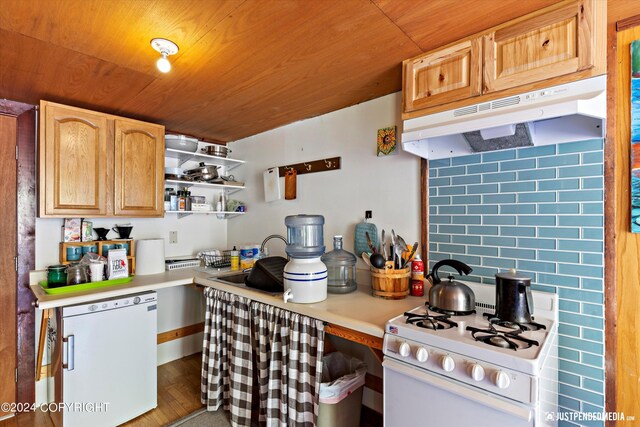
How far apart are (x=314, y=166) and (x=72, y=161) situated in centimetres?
165

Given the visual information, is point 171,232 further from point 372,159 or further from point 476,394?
point 476,394

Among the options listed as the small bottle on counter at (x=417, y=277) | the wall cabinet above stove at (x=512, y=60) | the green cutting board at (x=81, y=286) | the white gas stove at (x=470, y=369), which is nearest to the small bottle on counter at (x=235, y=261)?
the green cutting board at (x=81, y=286)

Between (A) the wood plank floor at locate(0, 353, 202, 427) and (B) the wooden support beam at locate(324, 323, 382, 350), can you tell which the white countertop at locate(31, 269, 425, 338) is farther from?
(A) the wood plank floor at locate(0, 353, 202, 427)

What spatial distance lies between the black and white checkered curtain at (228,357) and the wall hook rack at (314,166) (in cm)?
110

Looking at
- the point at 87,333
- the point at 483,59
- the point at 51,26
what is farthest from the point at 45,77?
the point at 483,59

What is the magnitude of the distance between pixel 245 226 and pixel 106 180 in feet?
3.98

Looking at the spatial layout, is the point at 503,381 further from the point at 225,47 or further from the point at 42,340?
the point at 42,340

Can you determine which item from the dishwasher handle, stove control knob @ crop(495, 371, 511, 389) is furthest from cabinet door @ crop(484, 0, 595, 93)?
the dishwasher handle

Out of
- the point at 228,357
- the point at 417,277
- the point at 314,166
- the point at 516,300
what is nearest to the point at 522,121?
the point at 516,300

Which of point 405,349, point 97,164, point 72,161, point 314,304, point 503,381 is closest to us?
point 503,381

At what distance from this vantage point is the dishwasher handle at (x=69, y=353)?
1756mm

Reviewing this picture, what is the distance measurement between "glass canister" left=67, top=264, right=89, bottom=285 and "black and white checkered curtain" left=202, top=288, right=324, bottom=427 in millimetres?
827

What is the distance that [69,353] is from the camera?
176 centimetres

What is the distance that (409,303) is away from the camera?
1604 millimetres
